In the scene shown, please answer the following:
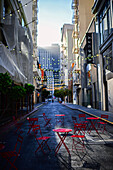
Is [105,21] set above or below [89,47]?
above

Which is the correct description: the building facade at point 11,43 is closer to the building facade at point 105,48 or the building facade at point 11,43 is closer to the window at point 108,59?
the building facade at point 105,48

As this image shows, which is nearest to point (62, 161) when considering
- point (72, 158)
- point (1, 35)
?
point (72, 158)

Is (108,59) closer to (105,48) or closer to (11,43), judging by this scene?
(105,48)

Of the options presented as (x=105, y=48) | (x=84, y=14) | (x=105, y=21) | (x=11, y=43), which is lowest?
(x=11, y=43)

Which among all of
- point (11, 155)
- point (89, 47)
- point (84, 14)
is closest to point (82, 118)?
point (11, 155)

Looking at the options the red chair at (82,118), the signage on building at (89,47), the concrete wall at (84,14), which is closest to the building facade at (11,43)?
the red chair at (82,118)

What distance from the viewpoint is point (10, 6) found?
19.8 meters

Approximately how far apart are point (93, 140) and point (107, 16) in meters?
18.2

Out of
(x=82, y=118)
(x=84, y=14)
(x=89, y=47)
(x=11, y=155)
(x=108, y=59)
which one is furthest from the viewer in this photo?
(x=84, y=14)

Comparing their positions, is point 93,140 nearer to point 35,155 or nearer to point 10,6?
point 35,155

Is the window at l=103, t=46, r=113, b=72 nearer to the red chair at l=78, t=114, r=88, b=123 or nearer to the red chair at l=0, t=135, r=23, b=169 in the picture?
the red chair at l=78, t=114, r=88, b=123

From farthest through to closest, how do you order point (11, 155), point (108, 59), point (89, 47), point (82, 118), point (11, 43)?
1. point (89, 47)
2. point (108, 59)
3. point (11, 43)
4. point (82, 118)
5. point (11, 155)

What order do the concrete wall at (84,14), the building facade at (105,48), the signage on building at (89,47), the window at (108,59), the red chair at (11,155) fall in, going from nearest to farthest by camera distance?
the red chair at (11,155) < the building facade at (105,48) < the window at (108,59) < the signage on building at (89,47) < the concrete wall at (84,14)

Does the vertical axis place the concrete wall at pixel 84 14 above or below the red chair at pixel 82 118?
above
